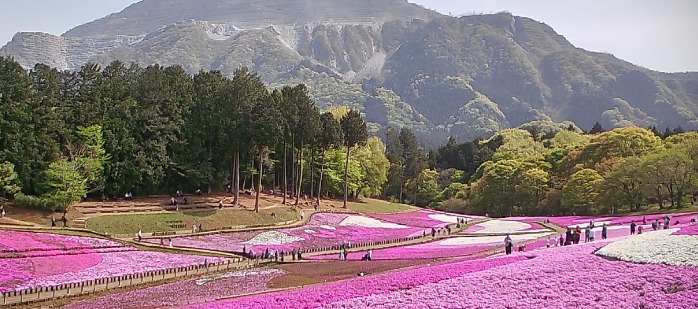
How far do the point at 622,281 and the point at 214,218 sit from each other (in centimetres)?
4609

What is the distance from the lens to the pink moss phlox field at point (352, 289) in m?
23.6

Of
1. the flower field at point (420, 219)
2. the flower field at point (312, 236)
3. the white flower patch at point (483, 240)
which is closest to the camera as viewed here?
the flower field at point (312, 236)

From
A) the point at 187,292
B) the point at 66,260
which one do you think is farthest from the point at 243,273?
the point at 66,260

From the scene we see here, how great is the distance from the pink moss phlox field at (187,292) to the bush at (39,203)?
28.1 m

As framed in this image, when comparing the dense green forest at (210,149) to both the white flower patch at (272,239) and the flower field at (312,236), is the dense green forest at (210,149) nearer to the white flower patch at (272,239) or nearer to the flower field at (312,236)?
the flower field at (312,236)

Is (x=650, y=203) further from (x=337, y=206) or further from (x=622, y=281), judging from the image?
(x=622, y=281)

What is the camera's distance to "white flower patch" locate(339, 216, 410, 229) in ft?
232

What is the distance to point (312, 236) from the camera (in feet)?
194

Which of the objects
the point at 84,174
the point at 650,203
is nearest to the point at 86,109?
the point at 84,174

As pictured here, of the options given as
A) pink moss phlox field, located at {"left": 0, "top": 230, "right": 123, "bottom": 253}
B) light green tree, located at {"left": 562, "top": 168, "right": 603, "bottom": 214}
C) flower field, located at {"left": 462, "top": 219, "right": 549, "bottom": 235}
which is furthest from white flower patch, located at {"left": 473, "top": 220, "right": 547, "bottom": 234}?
pink moss phlox field, located at {"left": 0, "top": 230, "right": 123, "bottom": 253}

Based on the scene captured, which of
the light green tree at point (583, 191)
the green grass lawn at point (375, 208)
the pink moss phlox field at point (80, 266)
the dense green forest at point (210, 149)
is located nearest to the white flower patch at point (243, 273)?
the pink moss phlox field at point (80, 266)

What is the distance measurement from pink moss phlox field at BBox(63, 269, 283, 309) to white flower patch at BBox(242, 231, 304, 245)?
1702 cm

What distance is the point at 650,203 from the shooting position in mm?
77500

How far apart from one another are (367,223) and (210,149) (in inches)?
940
